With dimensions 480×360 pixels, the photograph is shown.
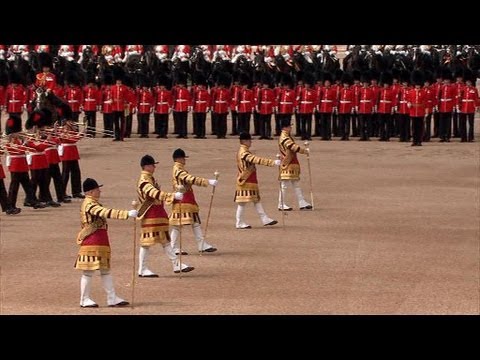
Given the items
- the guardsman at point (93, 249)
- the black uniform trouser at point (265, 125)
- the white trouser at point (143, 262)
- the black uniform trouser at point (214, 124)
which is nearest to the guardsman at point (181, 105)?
the black uniform trouser at point (214, 124)

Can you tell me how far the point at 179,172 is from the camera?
47.2ft

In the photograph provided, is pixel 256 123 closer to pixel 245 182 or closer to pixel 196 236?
pixel 245 182

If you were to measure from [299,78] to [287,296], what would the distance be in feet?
57.1

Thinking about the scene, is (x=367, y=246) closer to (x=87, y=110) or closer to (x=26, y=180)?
(x=26, y=180)

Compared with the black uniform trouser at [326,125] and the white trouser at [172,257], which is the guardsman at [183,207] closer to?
the white trouser at [172,257]

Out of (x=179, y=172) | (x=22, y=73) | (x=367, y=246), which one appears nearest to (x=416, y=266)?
(x=367, y=246)

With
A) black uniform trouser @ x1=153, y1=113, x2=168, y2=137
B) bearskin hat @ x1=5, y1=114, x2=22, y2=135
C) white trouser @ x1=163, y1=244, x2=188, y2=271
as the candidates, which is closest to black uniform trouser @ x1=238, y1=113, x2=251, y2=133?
black uniform trouser @ x1=153, y1=113, x2=168, y2=137

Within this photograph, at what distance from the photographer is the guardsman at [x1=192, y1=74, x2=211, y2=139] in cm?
2891

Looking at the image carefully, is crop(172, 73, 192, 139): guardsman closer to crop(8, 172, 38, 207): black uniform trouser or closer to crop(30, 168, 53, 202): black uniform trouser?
crop(30, 168, 53, 202): black uniform trouser

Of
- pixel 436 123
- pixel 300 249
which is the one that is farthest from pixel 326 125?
pixel 300 249

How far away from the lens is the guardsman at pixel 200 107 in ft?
94.8

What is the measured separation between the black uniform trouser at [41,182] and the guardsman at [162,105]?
997 centimetres

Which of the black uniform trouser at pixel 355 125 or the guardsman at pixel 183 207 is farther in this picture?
the black uniform trouser at pixel 355 125

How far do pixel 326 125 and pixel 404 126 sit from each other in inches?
69.0
